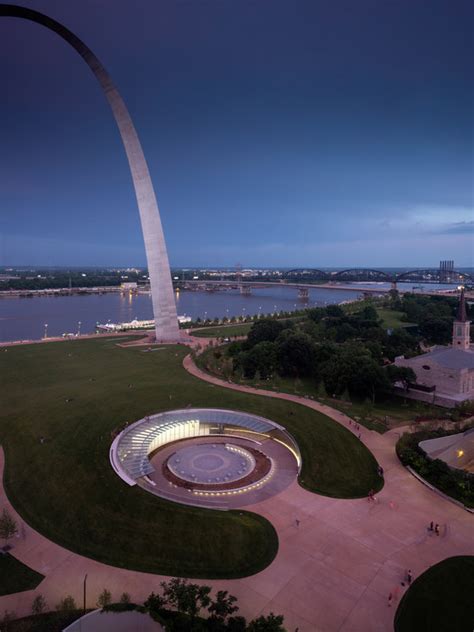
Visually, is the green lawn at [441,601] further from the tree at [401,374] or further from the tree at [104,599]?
the tree at [401,374]

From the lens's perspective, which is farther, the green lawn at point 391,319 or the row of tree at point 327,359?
the green lawn at point 391,319

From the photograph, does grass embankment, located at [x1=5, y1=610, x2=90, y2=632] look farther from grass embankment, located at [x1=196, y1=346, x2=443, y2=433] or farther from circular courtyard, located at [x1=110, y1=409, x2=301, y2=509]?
grass embankment, located at [x1=196, y1=346, x2=443, y2=433]

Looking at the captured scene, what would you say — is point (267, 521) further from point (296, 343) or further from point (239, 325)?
point (239, 325)

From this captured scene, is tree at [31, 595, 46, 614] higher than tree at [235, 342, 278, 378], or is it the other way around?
tree at [235, 342, 278, 378]

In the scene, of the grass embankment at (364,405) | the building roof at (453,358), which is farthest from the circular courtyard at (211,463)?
the building roof at (453,358)

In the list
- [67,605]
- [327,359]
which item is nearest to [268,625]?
[67,605]

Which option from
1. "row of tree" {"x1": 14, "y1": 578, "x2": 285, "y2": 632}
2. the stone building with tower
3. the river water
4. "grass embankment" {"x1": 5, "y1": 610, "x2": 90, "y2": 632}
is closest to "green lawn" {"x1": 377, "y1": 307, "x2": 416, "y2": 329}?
the river water

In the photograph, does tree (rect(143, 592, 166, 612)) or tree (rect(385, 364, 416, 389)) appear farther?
tree (rect(385, 364, 416, 389))
